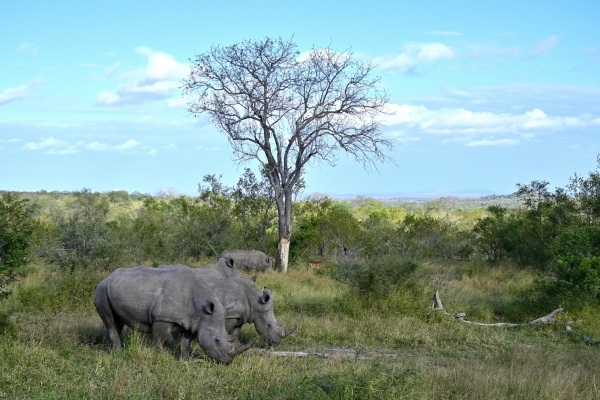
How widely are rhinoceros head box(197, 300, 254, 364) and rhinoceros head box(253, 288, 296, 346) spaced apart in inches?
47.6

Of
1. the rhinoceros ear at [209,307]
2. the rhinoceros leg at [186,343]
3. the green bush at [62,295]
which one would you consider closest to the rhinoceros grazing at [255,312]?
the rhinoceros leg at [186,343]

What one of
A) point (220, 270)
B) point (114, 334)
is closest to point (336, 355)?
point (114, 334)

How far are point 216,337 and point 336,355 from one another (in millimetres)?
1985

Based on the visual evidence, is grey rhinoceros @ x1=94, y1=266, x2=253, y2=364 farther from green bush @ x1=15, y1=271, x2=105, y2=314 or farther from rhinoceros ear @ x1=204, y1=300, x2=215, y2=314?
green bush @ x1=15, y1=271, x2=105, y2=314

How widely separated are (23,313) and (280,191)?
1221cm

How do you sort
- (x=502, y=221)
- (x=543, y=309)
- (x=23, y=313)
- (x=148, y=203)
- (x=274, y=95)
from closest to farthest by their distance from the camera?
(x=23, y=313), (x=543, y=309), (x=274, y=95), (x=502, y=221), (x=148, y=203)

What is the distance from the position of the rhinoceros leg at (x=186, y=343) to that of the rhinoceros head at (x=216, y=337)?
1.28ft

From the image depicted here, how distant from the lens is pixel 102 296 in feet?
34.2

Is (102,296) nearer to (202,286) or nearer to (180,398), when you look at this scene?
(202,286)

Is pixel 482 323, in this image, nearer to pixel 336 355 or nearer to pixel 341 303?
pixel 341 303

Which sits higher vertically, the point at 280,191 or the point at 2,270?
the point at 280,191

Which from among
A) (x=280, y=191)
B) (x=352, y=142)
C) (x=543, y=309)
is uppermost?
(x=352, y=142)

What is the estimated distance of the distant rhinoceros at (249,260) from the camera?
914 inches

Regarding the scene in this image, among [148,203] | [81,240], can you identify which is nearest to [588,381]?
[81,240]
